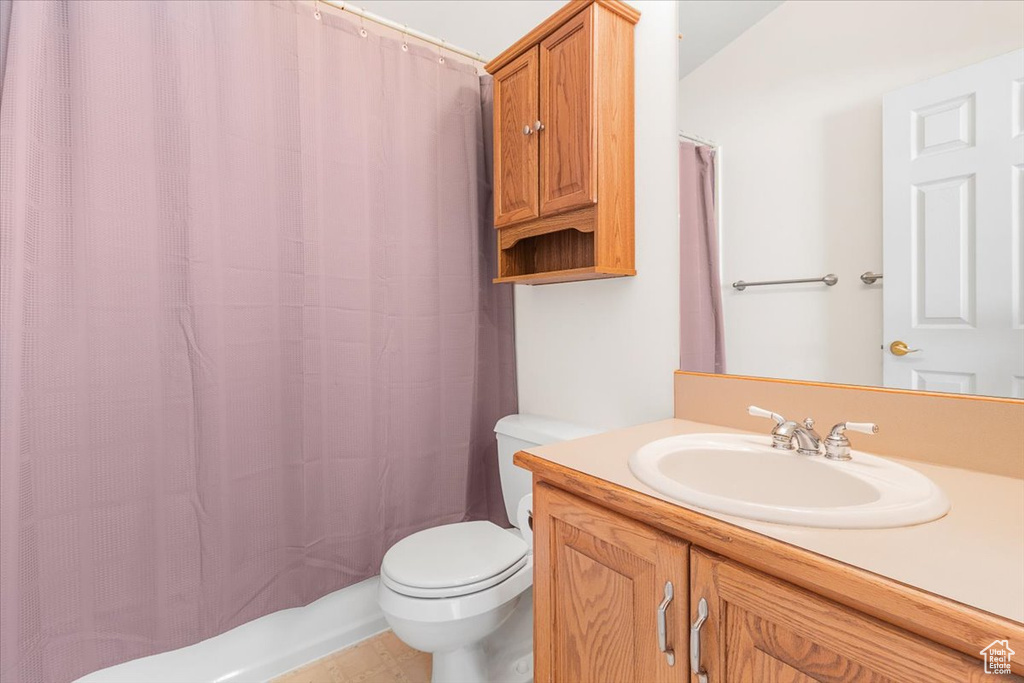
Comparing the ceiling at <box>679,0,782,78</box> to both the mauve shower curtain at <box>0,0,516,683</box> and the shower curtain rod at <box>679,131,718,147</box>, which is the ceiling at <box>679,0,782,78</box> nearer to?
the shower curtain rod at <box>679,131,718,147</box>

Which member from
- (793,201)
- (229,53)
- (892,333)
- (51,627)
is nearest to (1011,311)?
(892,333)

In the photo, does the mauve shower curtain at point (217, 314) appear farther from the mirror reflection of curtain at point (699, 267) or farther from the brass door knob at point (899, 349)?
the brass door knob at point (899, 349)

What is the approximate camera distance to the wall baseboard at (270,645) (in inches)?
51.3

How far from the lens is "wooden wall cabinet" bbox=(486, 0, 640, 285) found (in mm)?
1282

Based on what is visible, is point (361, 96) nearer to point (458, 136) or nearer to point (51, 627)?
point (458, 136)

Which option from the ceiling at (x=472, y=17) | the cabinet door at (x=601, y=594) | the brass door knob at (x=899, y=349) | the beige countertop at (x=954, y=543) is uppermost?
the ceiling at (x=472, y=17)

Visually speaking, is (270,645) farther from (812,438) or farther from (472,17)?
(472,17)

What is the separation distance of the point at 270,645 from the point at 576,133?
68.9 inches

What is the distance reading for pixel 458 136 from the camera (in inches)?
66.6

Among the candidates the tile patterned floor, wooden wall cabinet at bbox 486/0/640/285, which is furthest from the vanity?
the tile patterned floor

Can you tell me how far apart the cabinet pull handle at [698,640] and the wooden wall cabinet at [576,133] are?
84 centimetres

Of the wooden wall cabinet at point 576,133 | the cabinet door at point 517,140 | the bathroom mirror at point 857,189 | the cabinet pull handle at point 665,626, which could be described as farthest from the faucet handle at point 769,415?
the cabinet door at point 517,140

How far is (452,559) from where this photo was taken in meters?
1.30

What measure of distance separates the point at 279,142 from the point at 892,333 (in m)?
1.57
